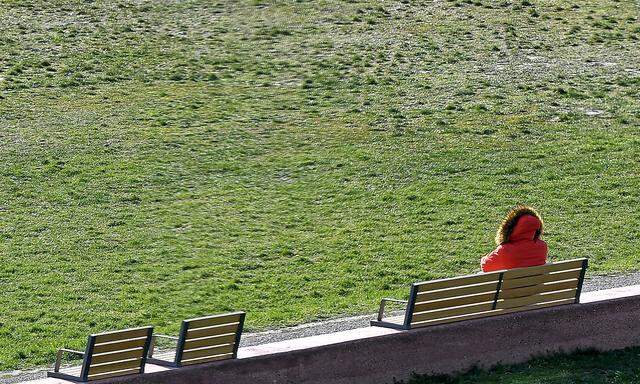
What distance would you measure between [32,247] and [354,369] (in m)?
8.63

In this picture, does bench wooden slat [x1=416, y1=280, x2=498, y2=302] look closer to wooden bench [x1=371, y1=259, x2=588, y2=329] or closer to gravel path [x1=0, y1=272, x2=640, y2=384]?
wooden bench [x1=371, y1=259, x2=588, y2=329]

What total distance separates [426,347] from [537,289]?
1.53 m

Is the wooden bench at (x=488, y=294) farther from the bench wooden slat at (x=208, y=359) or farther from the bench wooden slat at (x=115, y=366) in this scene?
the bench wooden slat at (x=115, y=366)

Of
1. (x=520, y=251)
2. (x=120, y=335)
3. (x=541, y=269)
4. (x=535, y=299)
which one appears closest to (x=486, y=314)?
(x=535, y=299)

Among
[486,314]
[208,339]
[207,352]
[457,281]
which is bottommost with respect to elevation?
[486,314]

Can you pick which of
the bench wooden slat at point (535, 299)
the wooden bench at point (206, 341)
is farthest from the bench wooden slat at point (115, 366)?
the bench wooden slat at point (535, 299)

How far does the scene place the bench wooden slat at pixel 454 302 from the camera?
1361 cm

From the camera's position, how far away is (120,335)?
40.2 feet

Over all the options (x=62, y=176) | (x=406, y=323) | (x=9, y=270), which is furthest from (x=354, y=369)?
(x=62, y=176)

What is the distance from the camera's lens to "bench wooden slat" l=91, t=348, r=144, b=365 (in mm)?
12078

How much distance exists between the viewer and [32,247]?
20453 mm

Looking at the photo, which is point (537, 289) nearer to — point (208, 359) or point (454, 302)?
point (454, 302)

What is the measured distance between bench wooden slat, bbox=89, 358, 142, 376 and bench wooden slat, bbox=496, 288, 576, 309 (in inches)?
155

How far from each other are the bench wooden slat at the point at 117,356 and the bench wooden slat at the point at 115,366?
0.12 ft
